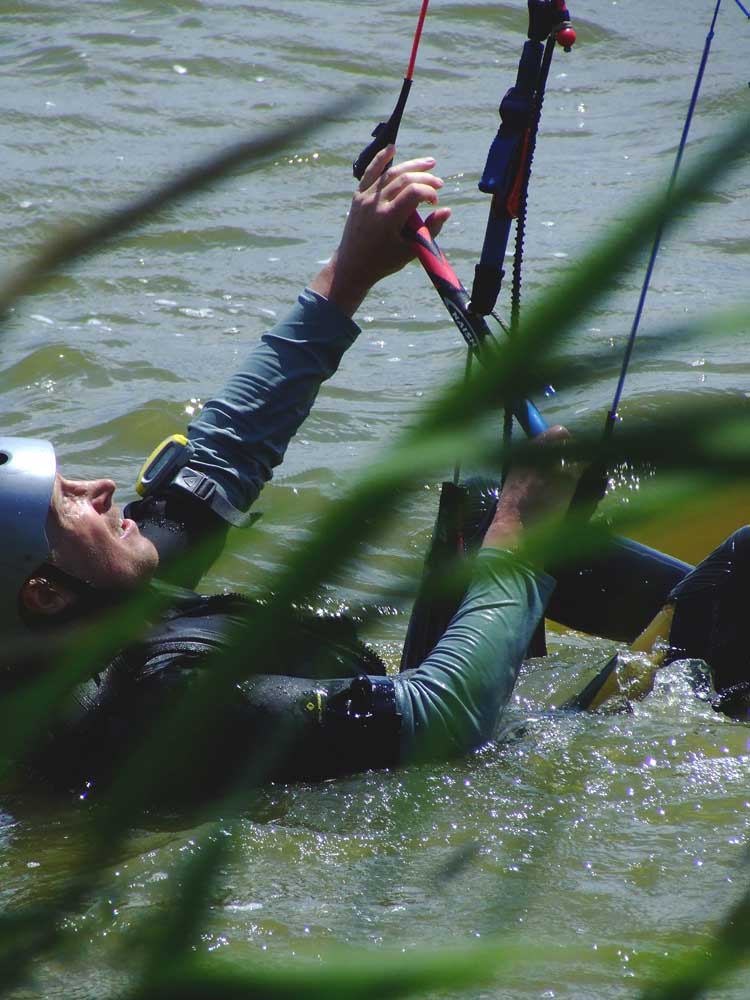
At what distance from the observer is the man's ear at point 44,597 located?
2.43m

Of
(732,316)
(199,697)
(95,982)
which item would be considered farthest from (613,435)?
(95,982)

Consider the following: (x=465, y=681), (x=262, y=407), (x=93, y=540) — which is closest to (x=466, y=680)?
(x=465, y=681)

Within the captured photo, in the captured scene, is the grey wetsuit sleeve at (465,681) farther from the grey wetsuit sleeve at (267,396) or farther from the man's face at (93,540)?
the grey wetsuit sleeve at (267,396)

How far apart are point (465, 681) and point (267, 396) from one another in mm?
1034

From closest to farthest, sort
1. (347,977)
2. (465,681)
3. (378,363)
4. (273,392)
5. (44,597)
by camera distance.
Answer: (347,977), (44,597), (465,681), (273,392), (378,363)

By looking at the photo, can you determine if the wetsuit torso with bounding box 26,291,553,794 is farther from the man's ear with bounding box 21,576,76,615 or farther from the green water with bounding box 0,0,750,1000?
the man's ear with bounding box 21,576,76,615

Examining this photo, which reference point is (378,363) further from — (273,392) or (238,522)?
(238,522)

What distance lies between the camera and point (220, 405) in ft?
11.0

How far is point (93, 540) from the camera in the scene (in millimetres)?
2650

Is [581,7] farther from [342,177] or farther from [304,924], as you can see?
[304,924]

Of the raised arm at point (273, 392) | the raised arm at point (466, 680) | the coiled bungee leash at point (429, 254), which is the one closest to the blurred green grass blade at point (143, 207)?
the coiled bungee leash at point (429, 254)

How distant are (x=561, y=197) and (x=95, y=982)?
25.2 ft

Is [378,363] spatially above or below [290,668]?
below

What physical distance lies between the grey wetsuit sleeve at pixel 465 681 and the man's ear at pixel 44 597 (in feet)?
2.11
